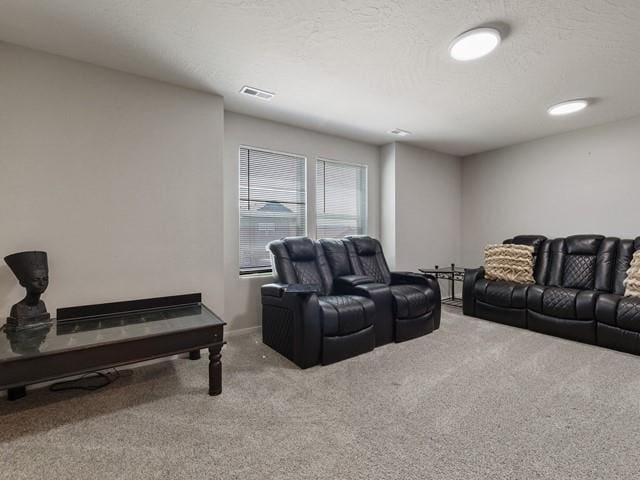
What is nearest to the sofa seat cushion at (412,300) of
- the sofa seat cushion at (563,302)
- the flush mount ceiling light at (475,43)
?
the sofa seat cushion at (563,302)

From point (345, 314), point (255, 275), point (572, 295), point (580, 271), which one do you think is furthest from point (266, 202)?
point (580, 271)

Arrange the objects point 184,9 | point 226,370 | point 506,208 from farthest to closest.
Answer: point 506,208, point 226,370, point 184,9

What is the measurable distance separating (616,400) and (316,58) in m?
3.25

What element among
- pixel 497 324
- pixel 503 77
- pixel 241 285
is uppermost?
pixel 503 77

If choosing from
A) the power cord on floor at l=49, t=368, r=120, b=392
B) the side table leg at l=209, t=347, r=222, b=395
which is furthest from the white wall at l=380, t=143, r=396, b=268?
the power cord on floor at l=49, t=368, r=120, b=392

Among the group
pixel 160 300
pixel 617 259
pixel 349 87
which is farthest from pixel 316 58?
pixel 617 259

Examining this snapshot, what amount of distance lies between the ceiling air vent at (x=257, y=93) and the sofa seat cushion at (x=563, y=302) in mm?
3692

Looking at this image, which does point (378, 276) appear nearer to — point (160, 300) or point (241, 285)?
point (241, 285)

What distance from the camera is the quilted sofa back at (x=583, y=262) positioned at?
3.51 meters

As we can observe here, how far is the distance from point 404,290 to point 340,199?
1686mm

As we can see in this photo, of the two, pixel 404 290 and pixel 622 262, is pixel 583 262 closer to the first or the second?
pixel 622 262

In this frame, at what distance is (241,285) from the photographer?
347 centimetres

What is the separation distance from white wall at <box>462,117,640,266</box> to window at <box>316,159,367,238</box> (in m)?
2.16

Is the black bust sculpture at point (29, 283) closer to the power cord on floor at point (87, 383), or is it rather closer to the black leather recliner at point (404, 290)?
the power cord on floor at point (87, 383)
